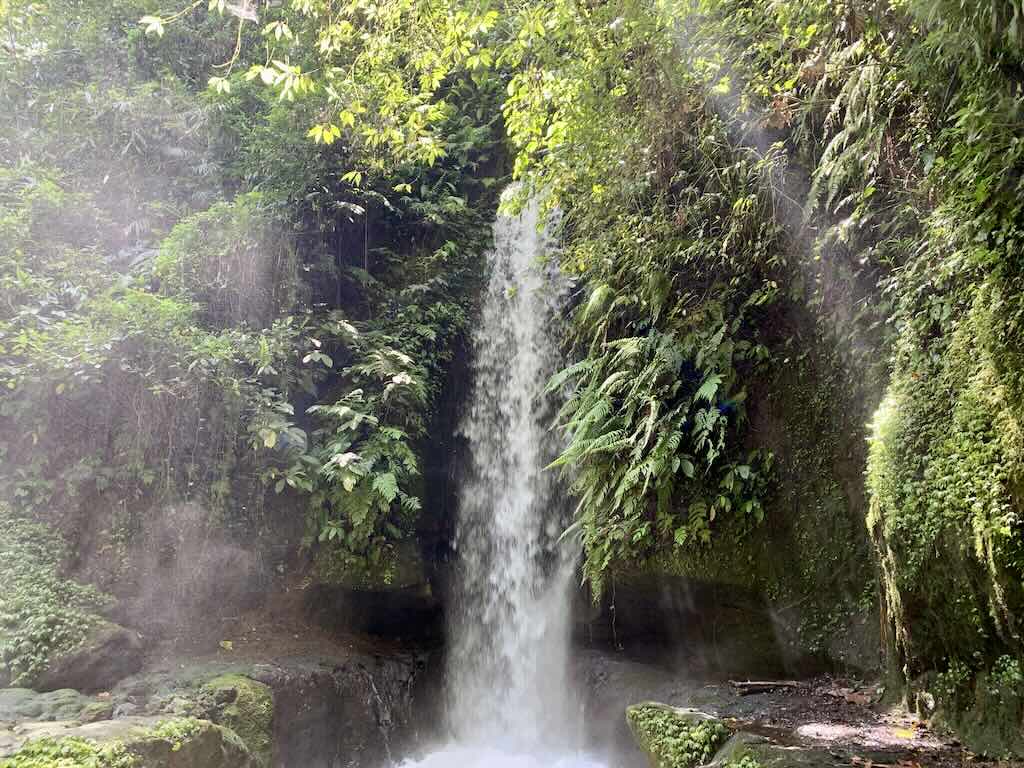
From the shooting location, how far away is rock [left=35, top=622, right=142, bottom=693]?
6168 mm

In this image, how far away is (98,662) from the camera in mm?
6441

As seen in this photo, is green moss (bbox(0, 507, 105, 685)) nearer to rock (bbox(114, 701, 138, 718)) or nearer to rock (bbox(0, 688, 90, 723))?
rock (bbox(0, 688, 90, 723))

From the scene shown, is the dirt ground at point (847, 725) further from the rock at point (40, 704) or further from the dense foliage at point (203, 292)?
the rock at point (40, 704)

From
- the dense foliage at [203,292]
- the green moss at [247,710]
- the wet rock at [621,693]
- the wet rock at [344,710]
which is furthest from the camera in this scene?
the dense foliage at [203,292]

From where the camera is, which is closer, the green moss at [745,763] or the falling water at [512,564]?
the green moss at [745,763]

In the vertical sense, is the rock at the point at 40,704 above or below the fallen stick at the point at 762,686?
above

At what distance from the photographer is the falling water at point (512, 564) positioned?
7.88 metres

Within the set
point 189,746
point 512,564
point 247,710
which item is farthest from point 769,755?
point 512,564

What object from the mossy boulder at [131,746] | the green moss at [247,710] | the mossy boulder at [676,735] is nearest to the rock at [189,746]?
the mossy boulder at [131,746]

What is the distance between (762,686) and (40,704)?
21.0ft

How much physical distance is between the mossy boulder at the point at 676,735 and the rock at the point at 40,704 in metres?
4.66

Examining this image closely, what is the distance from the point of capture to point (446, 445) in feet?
32.6

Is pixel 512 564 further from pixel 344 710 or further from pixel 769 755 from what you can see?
pixel 769 755

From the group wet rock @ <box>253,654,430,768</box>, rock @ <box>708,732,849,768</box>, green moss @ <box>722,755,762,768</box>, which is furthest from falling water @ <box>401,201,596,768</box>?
green moss @ <box>722,755,762,768</box>
